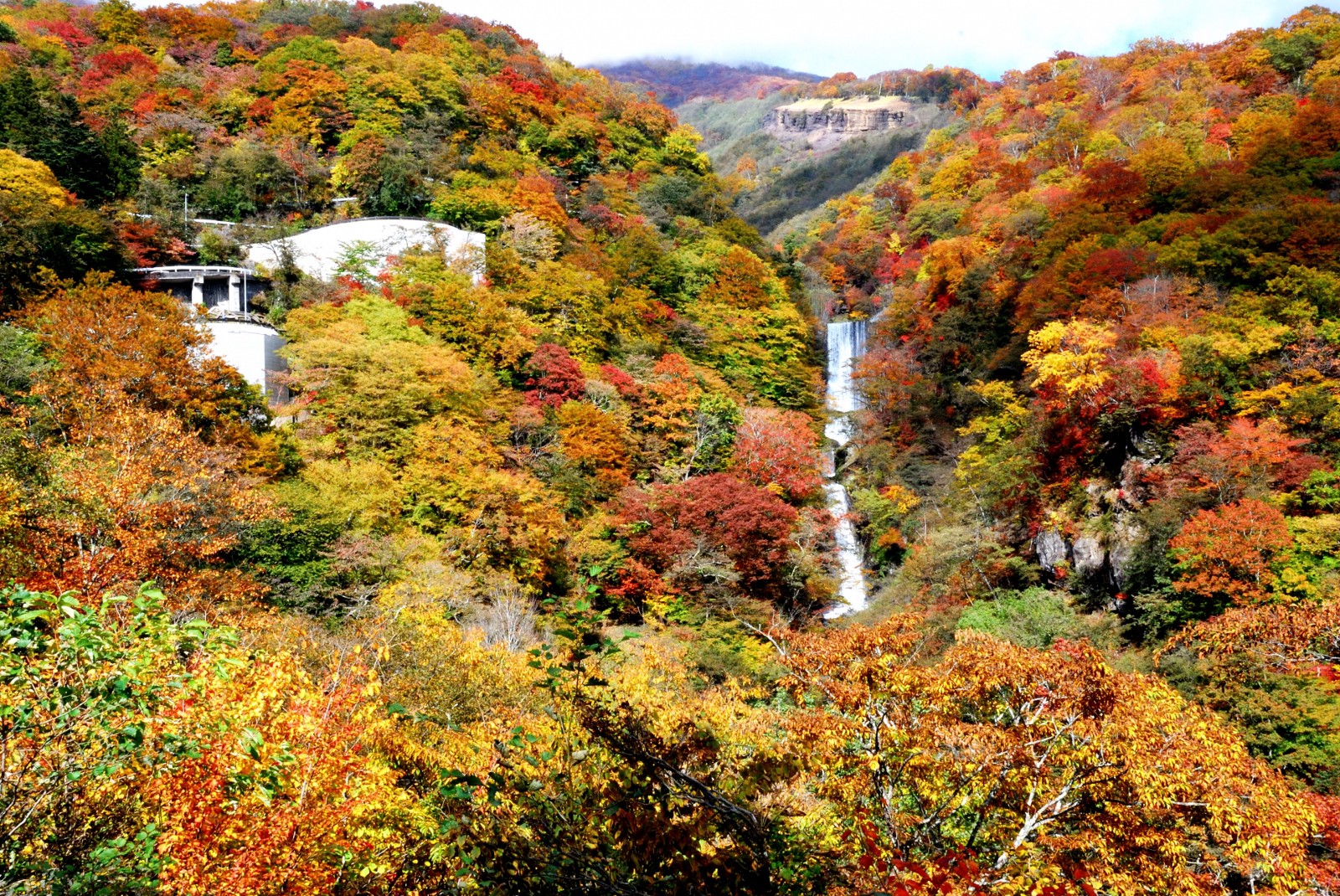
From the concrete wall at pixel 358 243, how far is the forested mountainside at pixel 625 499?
0.87m

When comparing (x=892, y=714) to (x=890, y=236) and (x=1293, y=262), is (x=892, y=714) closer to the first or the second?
(x=1293, y=262)

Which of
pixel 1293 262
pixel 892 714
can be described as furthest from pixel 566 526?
pixel 1293 262

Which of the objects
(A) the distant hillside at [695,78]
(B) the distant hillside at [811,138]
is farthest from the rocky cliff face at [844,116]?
(A) the distant hillside at [695,78]

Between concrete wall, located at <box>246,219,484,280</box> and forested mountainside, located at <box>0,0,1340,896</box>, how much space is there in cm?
87

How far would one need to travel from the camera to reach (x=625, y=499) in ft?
65.8

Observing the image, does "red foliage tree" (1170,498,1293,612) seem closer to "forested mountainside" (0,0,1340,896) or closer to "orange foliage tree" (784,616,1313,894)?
"forested mountainside" (0,0,1340,896)

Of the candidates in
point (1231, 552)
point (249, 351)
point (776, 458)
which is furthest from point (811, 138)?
point (1231, 552)

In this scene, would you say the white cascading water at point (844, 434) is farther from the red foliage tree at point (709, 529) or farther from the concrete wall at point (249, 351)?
the concrete wall at point (249, 351)

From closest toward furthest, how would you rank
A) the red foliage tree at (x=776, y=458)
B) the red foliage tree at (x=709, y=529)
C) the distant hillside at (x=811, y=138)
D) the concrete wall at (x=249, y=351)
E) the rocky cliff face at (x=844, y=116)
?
the red foliage tree at (x=709, y=529) < the concrete wall at (x=249, y=351) < the red foliage tree at (x=776, y=458) < the distant hillside at (x=811, y=138) < the rocky cliff face at (x=844, y=116)

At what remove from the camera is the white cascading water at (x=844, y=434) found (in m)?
24.4

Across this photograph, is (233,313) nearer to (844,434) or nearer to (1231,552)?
(844,434)

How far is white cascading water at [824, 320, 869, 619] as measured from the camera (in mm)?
24422

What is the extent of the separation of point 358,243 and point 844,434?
20714mm

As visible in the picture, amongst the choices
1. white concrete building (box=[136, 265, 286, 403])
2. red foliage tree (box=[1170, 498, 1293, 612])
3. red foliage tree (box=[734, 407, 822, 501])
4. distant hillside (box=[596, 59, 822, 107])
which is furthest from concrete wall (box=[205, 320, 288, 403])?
distant hillside (box=[596, 59, 822, 107])
